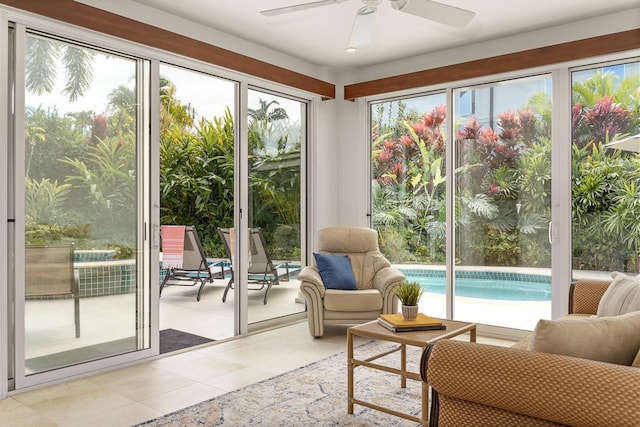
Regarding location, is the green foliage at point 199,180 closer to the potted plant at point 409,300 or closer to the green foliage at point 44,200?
the green foliage at point 44,200

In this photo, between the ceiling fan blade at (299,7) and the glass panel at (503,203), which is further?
the glass panel at (503,203)

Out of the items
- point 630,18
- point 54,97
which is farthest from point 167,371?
point 630,18

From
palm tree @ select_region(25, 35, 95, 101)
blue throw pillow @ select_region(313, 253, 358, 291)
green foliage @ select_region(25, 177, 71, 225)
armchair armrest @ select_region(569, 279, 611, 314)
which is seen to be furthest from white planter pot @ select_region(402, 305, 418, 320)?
palm tree @ select_region(25, 35, 95, 101)

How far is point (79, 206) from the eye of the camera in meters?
3.51

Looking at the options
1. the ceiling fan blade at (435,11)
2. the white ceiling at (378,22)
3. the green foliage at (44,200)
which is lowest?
the green foliage at (44,200)

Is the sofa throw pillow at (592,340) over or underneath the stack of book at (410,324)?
over

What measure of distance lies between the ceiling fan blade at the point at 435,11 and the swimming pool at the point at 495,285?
2.49 metres

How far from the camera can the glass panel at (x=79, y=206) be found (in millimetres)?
3271

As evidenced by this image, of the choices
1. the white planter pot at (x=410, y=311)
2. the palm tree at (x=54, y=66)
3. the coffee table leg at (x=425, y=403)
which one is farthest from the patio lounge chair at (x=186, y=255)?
the coffee table leg at (x=425, y=403)

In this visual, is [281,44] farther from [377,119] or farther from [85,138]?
[85,138]

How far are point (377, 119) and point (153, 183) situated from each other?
276 cm

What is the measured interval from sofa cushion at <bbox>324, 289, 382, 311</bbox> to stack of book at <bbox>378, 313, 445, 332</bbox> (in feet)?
4.82

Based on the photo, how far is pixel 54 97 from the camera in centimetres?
335

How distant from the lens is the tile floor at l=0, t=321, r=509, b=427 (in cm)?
280
